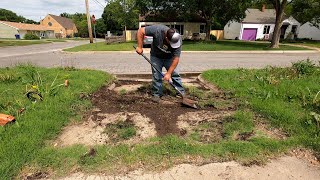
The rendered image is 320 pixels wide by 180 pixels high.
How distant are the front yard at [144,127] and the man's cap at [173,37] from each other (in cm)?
117

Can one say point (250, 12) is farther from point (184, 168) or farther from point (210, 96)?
point (184, 168)

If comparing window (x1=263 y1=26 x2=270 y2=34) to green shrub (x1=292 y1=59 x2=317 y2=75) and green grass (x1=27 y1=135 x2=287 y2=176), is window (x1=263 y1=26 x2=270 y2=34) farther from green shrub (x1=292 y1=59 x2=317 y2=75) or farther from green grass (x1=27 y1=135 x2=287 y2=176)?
green grass (x1=27 y1=135 x2=287 y2=176)

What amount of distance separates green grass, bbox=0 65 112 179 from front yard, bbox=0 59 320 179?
0.04ft

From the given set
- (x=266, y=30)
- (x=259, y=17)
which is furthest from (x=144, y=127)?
(x=259, y=17)

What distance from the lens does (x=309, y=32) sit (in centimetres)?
3509

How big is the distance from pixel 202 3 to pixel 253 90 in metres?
19.1

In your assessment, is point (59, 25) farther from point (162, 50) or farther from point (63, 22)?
point (162, 50)

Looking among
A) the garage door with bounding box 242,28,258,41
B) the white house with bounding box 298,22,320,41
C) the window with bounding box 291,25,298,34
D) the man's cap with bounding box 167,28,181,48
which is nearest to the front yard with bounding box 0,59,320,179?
the man's cap with bounding box 167,28,181,48

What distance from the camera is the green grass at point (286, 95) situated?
338cm

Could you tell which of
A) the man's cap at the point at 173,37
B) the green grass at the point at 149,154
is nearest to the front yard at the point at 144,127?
the green grass at the point at 149,154

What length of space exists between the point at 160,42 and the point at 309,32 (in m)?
38.9

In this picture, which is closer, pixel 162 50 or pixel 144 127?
pixel 144 127

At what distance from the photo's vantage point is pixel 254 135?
3.31m

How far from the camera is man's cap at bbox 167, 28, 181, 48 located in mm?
4023
